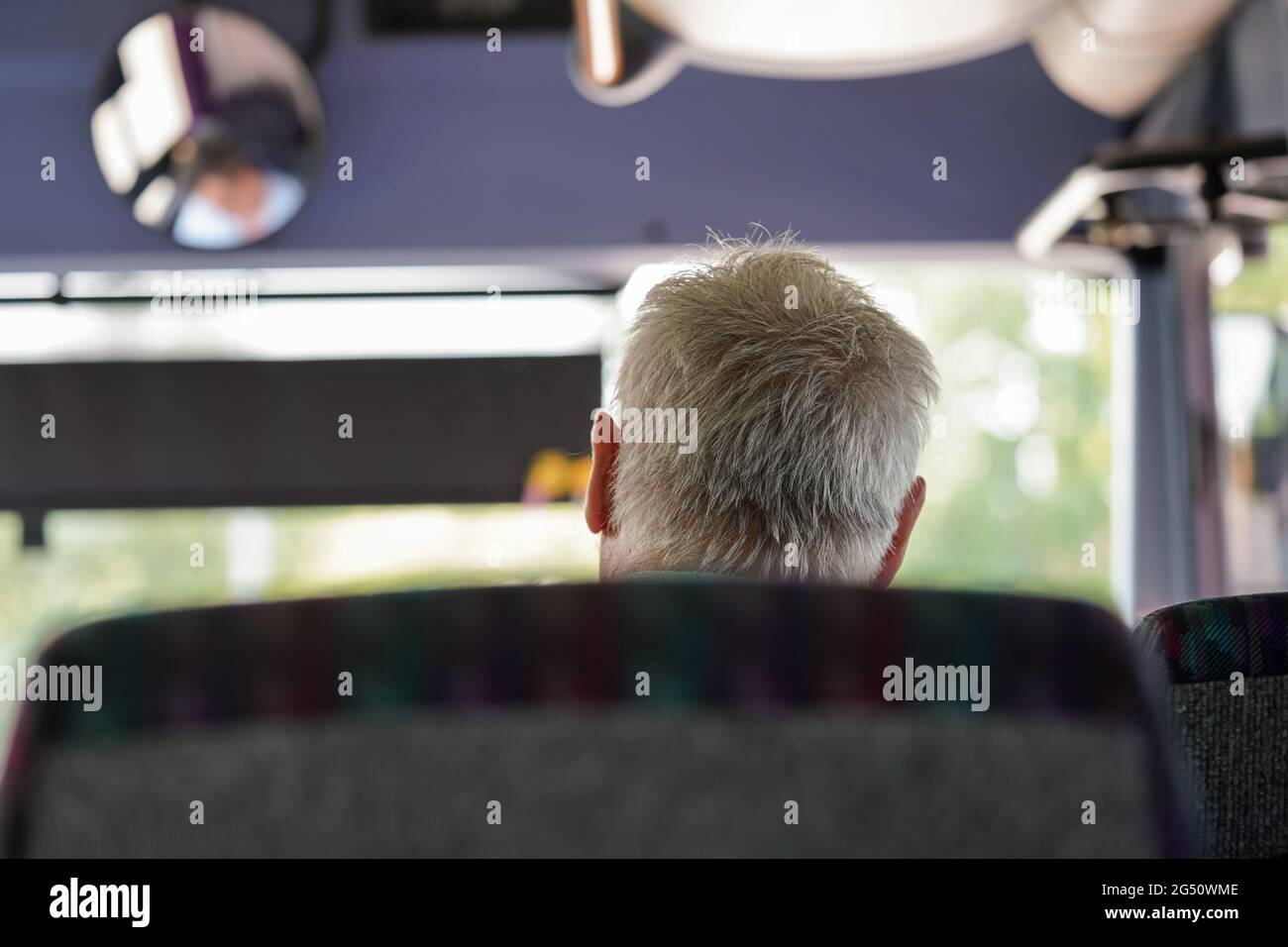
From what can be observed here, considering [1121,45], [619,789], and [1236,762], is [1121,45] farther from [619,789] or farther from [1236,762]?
[619,789]

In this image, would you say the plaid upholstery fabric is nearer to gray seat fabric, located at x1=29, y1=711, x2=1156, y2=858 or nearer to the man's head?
the man's head

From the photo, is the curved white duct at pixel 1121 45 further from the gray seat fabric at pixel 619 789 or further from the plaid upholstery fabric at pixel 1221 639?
Answer: the gray seat fabric at pixel 619 789

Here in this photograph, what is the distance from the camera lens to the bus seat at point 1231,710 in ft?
3.09

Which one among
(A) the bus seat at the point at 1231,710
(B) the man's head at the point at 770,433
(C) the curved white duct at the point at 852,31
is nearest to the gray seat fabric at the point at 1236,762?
(A) the bus seat at the point at 1231,710

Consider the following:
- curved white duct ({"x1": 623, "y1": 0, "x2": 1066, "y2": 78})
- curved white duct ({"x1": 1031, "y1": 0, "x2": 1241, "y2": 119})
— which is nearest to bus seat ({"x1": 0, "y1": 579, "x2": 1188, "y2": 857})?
curved white duct ({"x1": 623, "y1": 0, "x2": 1066, "y2": 78})

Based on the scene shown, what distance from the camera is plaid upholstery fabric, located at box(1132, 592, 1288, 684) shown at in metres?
0.93

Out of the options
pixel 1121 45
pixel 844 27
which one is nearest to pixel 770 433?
pixel 844 27

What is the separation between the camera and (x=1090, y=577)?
14.6 feet

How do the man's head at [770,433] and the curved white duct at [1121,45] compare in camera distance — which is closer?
the man's head at [770,433]

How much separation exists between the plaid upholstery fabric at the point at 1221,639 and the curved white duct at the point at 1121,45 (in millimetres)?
2848

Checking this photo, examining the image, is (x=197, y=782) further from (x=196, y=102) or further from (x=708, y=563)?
(x=196, y=102)

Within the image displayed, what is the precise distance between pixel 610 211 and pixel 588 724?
13.3 ft

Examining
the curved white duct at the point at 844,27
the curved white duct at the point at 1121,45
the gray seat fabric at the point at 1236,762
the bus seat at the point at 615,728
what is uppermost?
the curved white duct at the point at 1121,45
